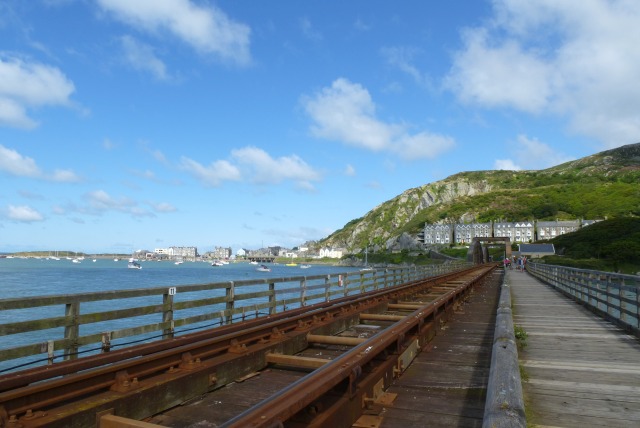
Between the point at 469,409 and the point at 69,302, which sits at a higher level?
the point at 69,302

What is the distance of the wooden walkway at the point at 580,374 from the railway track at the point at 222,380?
1.73 meters

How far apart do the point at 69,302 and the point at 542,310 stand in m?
13.5

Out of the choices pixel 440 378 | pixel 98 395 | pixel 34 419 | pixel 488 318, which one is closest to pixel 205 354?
pixel 98 395

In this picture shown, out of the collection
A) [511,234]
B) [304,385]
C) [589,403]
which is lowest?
[589,403]

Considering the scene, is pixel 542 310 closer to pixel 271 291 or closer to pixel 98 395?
pixel 271 291

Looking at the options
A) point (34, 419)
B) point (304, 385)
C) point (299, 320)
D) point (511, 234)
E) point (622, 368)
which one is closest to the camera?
point (304, 385)

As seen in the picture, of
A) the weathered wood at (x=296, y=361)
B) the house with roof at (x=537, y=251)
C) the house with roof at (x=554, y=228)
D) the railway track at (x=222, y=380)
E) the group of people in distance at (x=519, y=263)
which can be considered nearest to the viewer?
the railway track at (x=222, y=380)

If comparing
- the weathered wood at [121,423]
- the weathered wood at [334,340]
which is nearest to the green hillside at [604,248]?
the weathered wood at [334,340]

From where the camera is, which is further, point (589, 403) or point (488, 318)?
point (488, 318)

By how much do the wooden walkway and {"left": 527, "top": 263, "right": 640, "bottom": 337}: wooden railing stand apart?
43cm

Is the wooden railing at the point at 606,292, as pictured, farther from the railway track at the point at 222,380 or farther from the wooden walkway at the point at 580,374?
the railway track at the point at 222,380

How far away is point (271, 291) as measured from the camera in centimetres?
1320

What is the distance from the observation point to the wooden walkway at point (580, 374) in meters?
5.03

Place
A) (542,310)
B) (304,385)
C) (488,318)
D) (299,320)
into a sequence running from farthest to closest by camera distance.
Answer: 1. (542,310)
2. (488,318)
3. (299,320)
4. (304,385)
